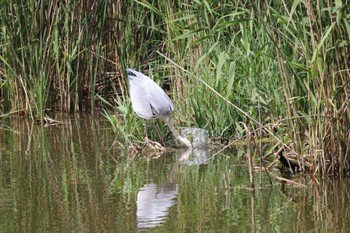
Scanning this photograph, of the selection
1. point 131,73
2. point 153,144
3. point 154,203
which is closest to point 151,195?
point 154,203

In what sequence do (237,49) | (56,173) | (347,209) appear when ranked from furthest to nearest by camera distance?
(237,49) → (56,173) → (347,209)

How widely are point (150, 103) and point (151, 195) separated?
1.48 metres

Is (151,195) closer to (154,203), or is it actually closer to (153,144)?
(154,203)

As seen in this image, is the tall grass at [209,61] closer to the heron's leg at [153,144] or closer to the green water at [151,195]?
the heron's leg at [153,144]

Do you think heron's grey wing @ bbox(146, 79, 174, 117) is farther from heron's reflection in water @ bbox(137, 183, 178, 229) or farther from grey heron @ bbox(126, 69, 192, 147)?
heron's reflection in water @ bbox(137, 183, 178, 229)

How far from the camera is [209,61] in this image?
7.48 metres

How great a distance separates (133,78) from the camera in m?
6.94

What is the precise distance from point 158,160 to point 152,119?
61 cm

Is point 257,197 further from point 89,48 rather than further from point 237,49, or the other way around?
point 89,48

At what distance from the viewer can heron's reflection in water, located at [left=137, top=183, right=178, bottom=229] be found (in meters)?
4.63

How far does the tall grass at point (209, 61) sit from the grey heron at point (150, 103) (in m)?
0.17

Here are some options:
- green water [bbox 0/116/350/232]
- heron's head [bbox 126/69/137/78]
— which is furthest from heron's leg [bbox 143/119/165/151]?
heron's head [bbox 126/69/137/78]

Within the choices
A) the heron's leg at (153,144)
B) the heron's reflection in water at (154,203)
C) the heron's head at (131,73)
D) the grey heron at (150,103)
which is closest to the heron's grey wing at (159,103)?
the grey heron at (150,103)

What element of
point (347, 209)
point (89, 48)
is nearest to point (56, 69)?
point (89, 48)
